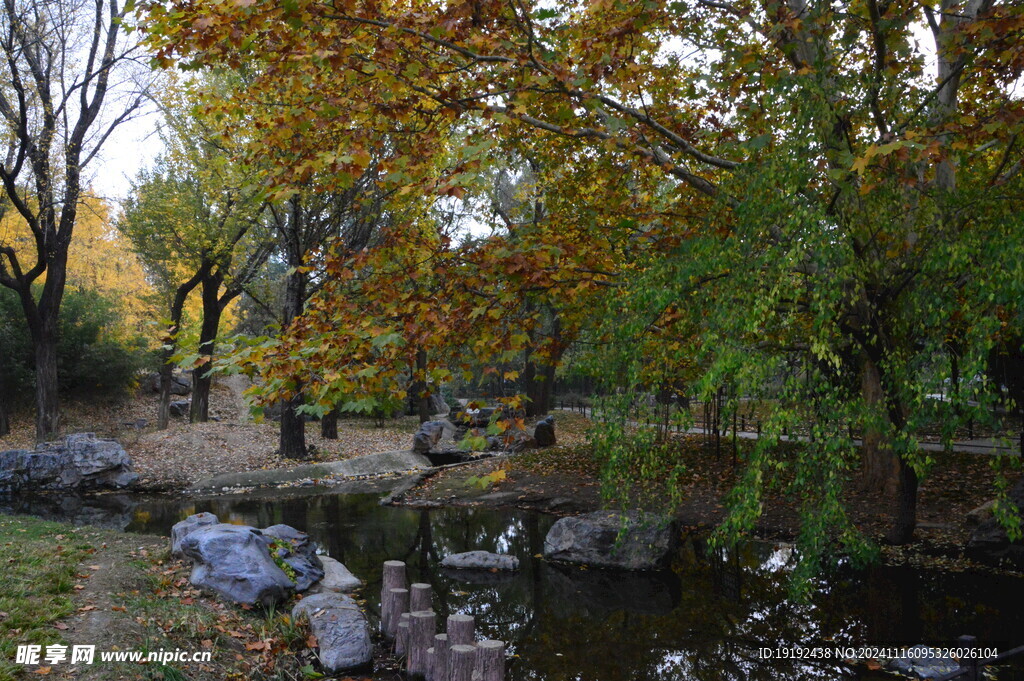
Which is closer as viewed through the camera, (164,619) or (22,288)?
(164,619)

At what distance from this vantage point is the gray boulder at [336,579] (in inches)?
351

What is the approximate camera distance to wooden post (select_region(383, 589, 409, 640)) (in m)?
7.43

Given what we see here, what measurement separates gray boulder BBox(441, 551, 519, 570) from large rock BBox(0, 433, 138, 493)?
1120 centimetres

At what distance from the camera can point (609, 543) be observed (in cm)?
1082

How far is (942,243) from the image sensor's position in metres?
5.74

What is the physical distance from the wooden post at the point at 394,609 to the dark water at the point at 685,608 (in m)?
1.14

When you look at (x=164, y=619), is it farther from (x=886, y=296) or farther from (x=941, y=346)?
(x=886, y=296)

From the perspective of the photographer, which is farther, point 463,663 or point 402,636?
point 402,636

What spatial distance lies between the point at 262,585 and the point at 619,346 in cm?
474

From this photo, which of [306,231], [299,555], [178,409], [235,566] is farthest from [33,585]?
[178,409]

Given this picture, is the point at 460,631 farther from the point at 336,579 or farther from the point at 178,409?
the point at 178,409

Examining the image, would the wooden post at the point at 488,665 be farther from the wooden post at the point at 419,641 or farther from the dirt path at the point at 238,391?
the dirt path at the point at 238,391

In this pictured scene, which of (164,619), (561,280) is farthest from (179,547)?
(561,280)

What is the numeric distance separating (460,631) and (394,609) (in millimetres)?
1557
